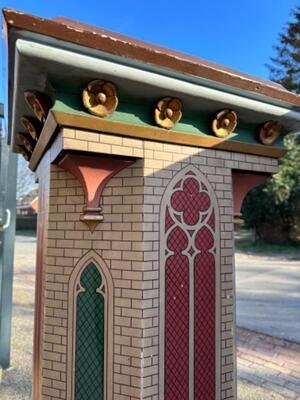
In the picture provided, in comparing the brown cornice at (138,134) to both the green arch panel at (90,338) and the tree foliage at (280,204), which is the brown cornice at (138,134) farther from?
the tree foliage at (280,204)

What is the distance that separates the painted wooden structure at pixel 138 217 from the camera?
208 cm

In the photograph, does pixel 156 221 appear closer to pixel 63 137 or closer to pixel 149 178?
pixel 149 178

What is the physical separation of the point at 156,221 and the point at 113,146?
1.74 ft

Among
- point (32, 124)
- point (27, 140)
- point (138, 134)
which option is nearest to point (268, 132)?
point (138, 134)

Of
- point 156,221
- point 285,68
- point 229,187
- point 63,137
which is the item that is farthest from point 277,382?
point 285,68

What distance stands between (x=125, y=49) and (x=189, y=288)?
150 cm

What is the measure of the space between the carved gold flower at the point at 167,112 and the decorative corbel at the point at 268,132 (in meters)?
0.74

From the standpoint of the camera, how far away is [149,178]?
7.54ft

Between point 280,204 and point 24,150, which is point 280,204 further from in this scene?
point 24,150

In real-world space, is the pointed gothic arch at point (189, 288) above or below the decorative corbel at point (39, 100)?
below

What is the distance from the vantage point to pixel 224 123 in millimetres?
2512

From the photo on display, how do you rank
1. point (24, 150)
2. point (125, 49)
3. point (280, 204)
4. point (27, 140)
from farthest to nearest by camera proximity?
1. point (280, 204)
2. point (24, 150)
3. point (27, 140)
4. point (125, 49)

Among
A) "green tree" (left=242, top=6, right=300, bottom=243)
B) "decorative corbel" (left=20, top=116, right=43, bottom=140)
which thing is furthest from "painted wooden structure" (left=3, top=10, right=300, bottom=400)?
"green tree" (left=242, top=6, right=300, bottom=243)

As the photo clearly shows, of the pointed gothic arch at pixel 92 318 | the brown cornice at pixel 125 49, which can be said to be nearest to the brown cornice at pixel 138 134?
the brown cornice at pixel 125 49
